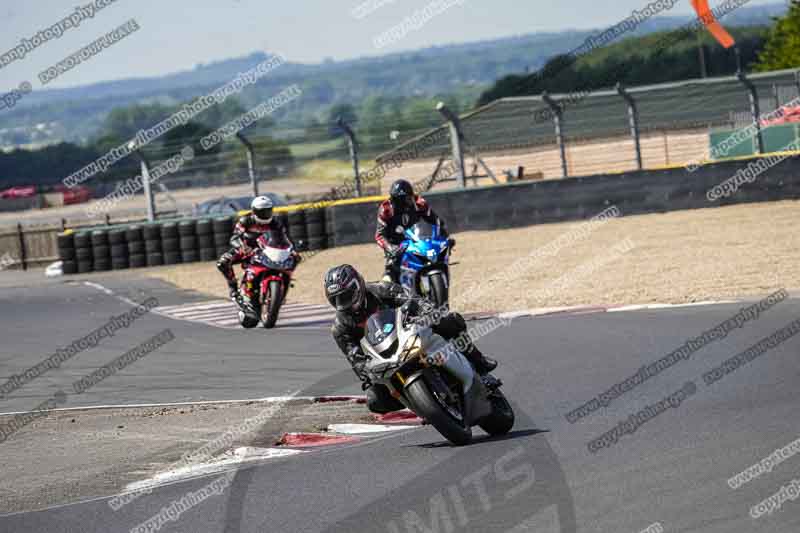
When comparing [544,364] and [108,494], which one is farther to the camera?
[544,364]

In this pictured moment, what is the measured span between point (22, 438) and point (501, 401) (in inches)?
153

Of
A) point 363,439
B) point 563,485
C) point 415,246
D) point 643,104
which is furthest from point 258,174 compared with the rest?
point 563,485

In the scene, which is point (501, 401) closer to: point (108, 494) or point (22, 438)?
point (108, 494)

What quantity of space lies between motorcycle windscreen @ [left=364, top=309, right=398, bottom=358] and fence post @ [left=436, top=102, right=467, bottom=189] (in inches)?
684

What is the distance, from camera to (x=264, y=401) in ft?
38.2

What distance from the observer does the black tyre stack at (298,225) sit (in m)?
26.8

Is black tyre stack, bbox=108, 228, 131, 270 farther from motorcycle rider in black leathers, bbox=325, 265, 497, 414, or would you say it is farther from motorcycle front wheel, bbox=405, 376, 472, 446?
motorcycle front wheel, bbox=405, 376, 472, 446

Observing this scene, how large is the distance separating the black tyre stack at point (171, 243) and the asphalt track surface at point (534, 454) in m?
12.7

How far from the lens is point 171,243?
27547 millimetres

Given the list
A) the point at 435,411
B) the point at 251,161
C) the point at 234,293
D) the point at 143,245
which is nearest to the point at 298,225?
the point at 251,161

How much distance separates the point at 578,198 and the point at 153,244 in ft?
26.8

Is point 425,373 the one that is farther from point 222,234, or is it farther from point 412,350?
point 222,234

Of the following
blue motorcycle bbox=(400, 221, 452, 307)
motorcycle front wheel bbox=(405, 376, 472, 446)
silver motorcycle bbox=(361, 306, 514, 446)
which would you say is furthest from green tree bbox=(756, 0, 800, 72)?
motorcycle front wheel bbox=(405, 376, 472, 446)

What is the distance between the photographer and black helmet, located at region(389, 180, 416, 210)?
15195 mm
